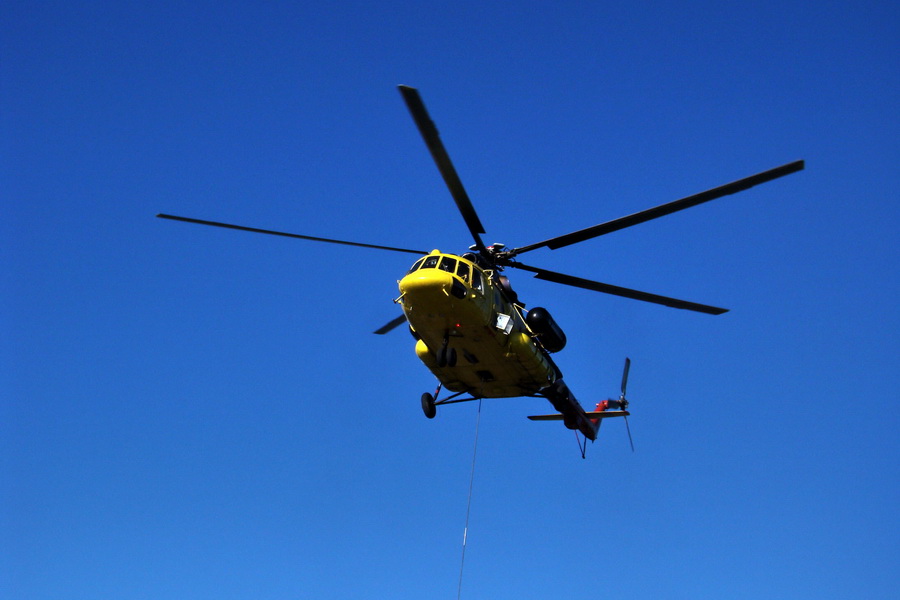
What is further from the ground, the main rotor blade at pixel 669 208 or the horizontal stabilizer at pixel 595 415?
the main rotor blade at pixel 669 208

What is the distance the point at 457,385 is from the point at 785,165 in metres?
9.58

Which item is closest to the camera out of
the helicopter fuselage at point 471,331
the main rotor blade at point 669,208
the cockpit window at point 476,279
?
Result: the main rotor blade at point 669,208

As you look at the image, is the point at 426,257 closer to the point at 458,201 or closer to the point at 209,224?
the point at 458,201

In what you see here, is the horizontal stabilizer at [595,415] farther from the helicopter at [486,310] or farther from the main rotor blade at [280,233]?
the main rotor blade at [280,233]

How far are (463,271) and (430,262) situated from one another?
2.57 ft

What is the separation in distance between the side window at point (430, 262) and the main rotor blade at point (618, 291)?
300 centimetres

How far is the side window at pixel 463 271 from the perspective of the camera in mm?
17805

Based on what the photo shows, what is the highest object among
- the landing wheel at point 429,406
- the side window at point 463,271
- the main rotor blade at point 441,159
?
the main rotor blade at point 441,159

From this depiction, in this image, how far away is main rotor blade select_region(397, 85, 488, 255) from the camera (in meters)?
13.7

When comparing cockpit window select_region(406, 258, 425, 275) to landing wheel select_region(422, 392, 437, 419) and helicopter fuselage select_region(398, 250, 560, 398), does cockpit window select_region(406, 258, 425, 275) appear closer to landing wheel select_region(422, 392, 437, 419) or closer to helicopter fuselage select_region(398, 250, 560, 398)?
helicopter fuselage select_region(398, 250, 560, 398)

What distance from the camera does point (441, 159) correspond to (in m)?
15.4

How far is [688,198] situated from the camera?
→ 53.1 feet

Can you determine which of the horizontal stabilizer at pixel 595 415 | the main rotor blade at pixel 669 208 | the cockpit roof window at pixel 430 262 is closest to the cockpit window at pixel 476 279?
the cockpit roof window at pixel 430 262

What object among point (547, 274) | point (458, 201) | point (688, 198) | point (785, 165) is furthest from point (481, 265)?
point (785, 165)
